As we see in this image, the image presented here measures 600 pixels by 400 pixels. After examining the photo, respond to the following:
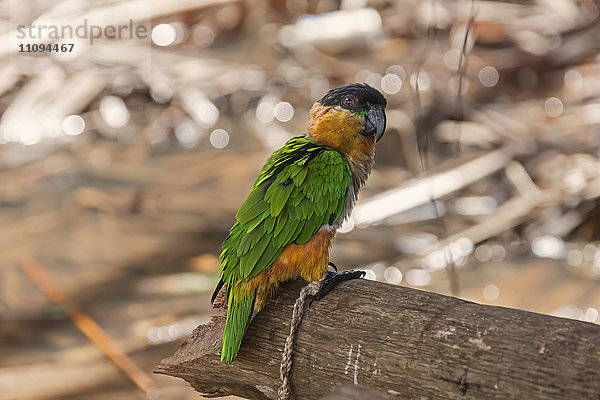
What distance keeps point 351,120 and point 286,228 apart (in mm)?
402

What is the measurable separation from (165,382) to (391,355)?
1.97 meters

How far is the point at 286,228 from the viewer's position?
1831mm

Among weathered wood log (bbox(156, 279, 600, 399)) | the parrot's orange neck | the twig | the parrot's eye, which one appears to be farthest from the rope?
the twig

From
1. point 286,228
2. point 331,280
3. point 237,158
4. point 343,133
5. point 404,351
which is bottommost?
point 404,351

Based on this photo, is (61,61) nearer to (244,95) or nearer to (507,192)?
(244,95)

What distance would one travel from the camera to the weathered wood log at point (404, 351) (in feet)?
4.52

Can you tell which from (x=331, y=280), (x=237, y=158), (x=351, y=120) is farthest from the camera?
(x=237, y=158)

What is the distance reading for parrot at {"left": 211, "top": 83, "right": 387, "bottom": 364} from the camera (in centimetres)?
178

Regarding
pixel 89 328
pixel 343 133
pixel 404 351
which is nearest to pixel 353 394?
pixel 404 351

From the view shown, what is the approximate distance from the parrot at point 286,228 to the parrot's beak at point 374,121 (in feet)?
0.34

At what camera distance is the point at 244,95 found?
5.76m

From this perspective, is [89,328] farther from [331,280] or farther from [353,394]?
[353,394]

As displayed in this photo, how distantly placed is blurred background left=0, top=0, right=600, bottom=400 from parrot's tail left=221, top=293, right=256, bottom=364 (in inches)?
58.5

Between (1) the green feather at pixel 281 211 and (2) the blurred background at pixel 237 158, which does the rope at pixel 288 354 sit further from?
(2) the blurred background at pixel 237 158
